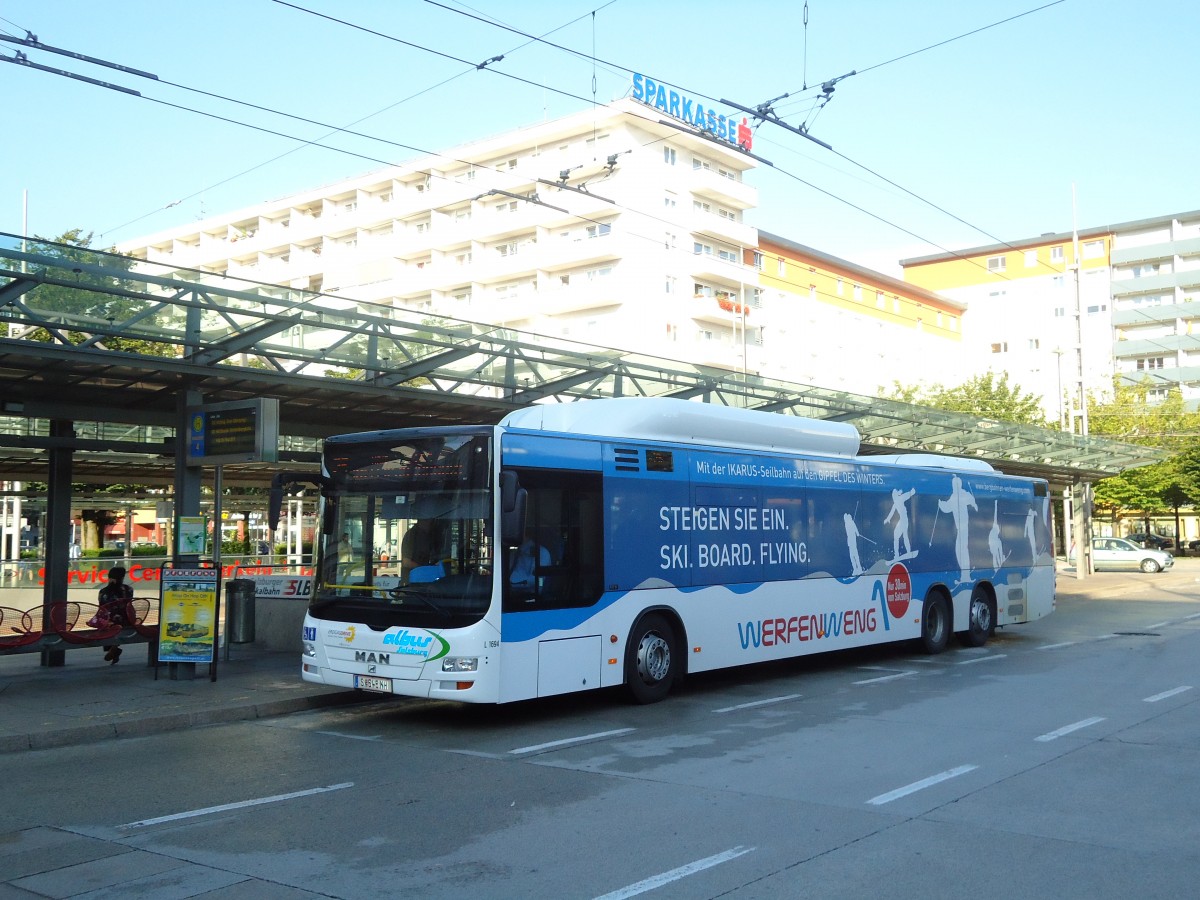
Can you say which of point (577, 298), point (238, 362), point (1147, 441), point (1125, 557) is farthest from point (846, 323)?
point (238, 362)

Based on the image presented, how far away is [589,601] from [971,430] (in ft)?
68.9

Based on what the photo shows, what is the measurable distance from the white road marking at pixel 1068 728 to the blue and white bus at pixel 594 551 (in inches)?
158

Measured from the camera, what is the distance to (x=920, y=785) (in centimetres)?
829

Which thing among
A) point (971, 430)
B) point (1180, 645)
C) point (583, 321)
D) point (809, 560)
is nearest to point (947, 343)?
point (583, 321)

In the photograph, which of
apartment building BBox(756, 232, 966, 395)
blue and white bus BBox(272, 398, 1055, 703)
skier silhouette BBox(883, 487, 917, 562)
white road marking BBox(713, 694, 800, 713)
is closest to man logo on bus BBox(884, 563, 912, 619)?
blue and white bus BBox(272, 398, 1055, 703)

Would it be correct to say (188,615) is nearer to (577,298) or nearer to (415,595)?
(415,595)

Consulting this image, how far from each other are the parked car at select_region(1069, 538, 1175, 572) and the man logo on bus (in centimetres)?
3437

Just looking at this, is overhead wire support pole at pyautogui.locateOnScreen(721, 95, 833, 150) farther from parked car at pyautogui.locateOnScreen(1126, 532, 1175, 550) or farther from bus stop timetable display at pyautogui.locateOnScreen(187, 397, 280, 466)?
parked car at pyautogui.locateOnScreen(1126, 532, 1175, 550)

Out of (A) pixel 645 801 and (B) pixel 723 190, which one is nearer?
(A) pixel 645 801

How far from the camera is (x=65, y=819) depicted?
7.52 metres

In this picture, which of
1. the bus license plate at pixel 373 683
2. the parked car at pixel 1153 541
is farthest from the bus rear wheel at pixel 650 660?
the parked car at pixel 1153 541

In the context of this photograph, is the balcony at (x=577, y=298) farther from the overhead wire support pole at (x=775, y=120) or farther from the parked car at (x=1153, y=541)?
the overhead wire support pole at (x=775, y=120)

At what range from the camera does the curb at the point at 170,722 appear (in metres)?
10.3

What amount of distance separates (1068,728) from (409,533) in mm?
6680
